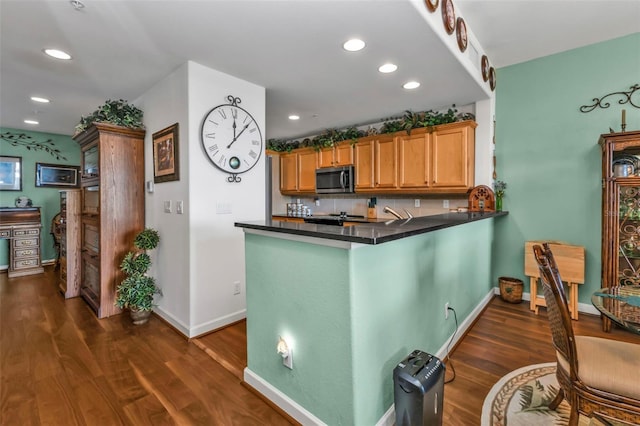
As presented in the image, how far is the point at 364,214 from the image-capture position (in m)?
4.93

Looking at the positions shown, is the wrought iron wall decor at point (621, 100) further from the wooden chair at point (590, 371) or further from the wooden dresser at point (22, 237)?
the wooden dresser at point (22, 237)

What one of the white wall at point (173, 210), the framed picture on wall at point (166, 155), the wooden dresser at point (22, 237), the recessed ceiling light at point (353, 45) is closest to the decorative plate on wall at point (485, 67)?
the recessed ceiling light at point (353, 45)

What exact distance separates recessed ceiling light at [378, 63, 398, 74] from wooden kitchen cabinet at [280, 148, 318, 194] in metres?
2.49

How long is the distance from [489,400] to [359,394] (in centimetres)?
95

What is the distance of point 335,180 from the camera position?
188 inches

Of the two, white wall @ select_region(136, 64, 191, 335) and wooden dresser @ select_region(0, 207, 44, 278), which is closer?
white wall @ select_region(136, 64, 191, 335)

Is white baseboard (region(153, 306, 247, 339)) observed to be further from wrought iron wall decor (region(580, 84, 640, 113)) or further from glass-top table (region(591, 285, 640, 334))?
wrought iron wall decor (region(580, 84, 640, 113))

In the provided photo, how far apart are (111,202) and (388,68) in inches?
119

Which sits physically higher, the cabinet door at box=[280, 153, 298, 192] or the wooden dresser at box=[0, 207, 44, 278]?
the cabinet door at box=[280, 153, 298, 192]

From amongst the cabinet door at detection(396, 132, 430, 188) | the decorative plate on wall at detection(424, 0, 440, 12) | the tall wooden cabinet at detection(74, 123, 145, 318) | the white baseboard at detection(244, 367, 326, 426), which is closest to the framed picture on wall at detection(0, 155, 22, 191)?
the tall wooden cabinet at detection(74, 123, 145, 318)

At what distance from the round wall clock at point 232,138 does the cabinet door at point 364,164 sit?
1.89 meters

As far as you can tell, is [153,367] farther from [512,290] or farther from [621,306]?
[512,290]

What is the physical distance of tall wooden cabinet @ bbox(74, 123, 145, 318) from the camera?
301 centimetres

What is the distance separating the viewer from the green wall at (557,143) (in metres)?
2.91
